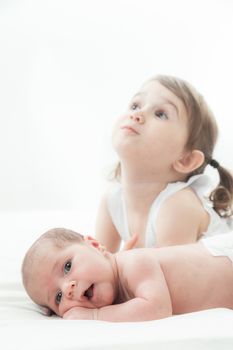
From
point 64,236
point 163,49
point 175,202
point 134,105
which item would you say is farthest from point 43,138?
point 64,236

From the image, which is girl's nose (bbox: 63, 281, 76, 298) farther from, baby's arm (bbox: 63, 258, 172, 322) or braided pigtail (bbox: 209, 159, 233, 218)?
braided pigtail (bbox: 209, 159, 233, 218)

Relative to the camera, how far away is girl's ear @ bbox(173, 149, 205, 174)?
1.70 metres

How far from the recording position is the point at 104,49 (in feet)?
9.76

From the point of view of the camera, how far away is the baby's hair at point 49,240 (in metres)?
1.11

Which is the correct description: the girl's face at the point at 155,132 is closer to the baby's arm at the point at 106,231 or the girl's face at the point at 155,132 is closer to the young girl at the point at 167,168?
the young girl at the point at 167,168

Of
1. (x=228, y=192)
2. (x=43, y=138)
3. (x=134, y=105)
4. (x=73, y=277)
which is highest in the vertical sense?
(x=134, y=105)

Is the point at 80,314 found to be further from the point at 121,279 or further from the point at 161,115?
the point at 161,115

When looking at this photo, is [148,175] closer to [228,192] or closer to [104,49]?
[228,192]

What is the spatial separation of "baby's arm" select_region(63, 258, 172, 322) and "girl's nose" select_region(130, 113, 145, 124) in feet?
2.09

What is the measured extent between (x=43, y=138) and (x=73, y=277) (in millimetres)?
1988

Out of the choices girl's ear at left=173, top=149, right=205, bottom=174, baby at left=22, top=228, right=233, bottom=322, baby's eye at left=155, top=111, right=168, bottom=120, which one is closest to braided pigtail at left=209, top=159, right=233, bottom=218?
girl's ear at left=173, top=149, right=205, bottom=174

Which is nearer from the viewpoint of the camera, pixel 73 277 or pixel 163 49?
pixel 73 277

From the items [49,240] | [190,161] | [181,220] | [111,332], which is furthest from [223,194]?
[111,332]

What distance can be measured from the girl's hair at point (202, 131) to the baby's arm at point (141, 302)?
694 millimetres
